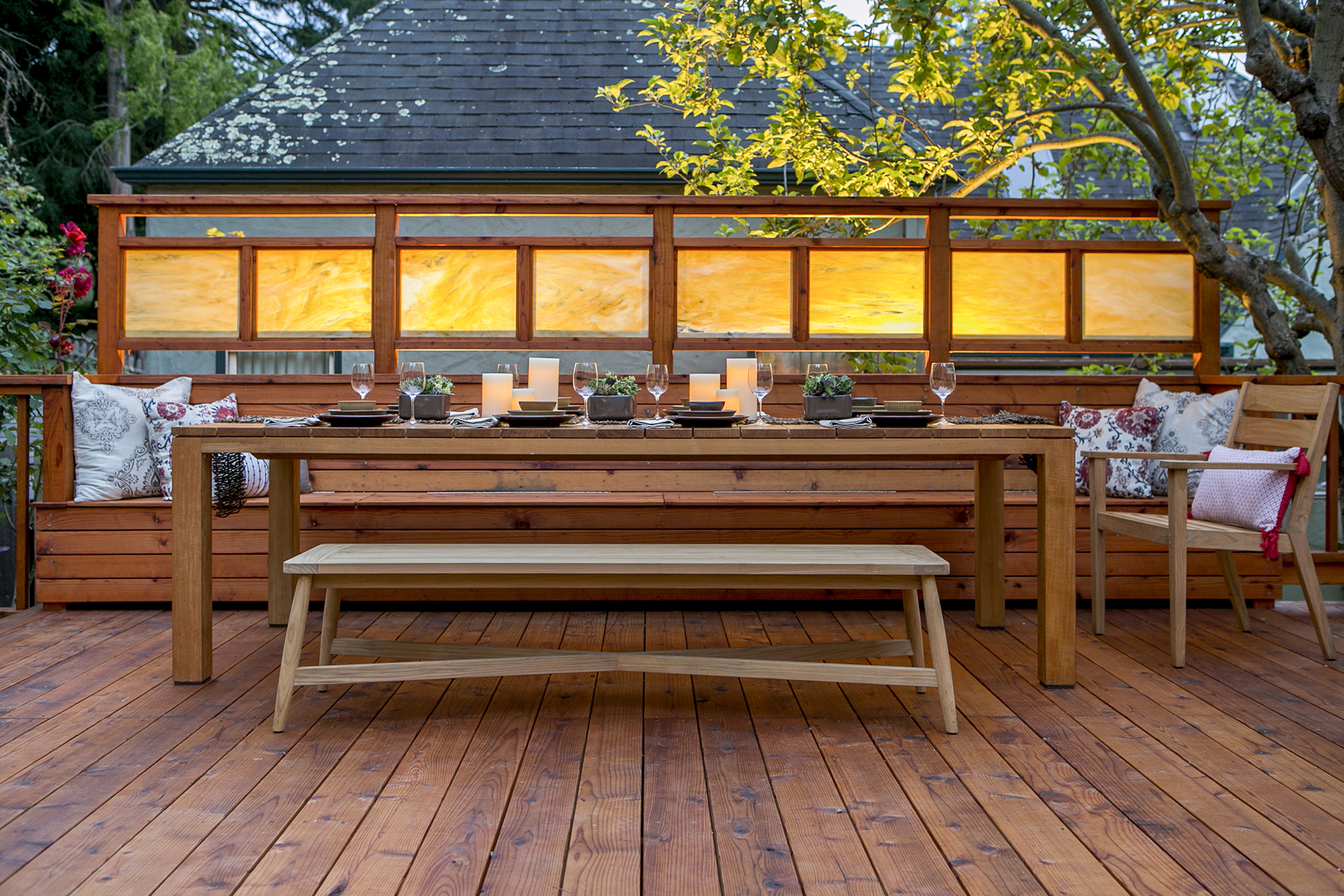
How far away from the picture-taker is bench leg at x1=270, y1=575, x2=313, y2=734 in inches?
99.3

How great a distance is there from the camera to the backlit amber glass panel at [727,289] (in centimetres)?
464

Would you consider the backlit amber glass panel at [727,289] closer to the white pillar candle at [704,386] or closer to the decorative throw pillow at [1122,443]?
the white pillar candle at [704,386]

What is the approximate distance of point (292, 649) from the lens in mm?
2531

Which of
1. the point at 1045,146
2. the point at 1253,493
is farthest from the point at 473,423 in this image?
the point at 1045,146

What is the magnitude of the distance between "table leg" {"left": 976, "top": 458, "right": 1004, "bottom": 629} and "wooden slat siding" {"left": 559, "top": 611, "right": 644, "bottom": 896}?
1.52 meters

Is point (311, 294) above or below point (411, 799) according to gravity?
above

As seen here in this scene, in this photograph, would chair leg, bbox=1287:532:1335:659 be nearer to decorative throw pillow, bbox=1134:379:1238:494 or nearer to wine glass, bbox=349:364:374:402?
decorative throw pillow, bbox=1134:379:1238:494

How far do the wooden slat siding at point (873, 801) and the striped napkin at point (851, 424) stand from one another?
0.81 metres

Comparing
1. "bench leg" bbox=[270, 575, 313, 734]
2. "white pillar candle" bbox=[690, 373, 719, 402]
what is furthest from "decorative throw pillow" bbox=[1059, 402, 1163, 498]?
"bench leg" bbox=[270, 575, 313, 734]

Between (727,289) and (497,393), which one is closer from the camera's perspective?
(497,393)

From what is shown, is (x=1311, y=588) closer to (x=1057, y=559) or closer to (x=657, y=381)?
(x=1057, y=559)

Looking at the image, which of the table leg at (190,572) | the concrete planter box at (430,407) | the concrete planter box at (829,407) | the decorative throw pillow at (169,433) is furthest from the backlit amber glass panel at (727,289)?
the table leg at (190,572)

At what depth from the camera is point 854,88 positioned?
884 cm

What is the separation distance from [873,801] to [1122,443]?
282 cm
